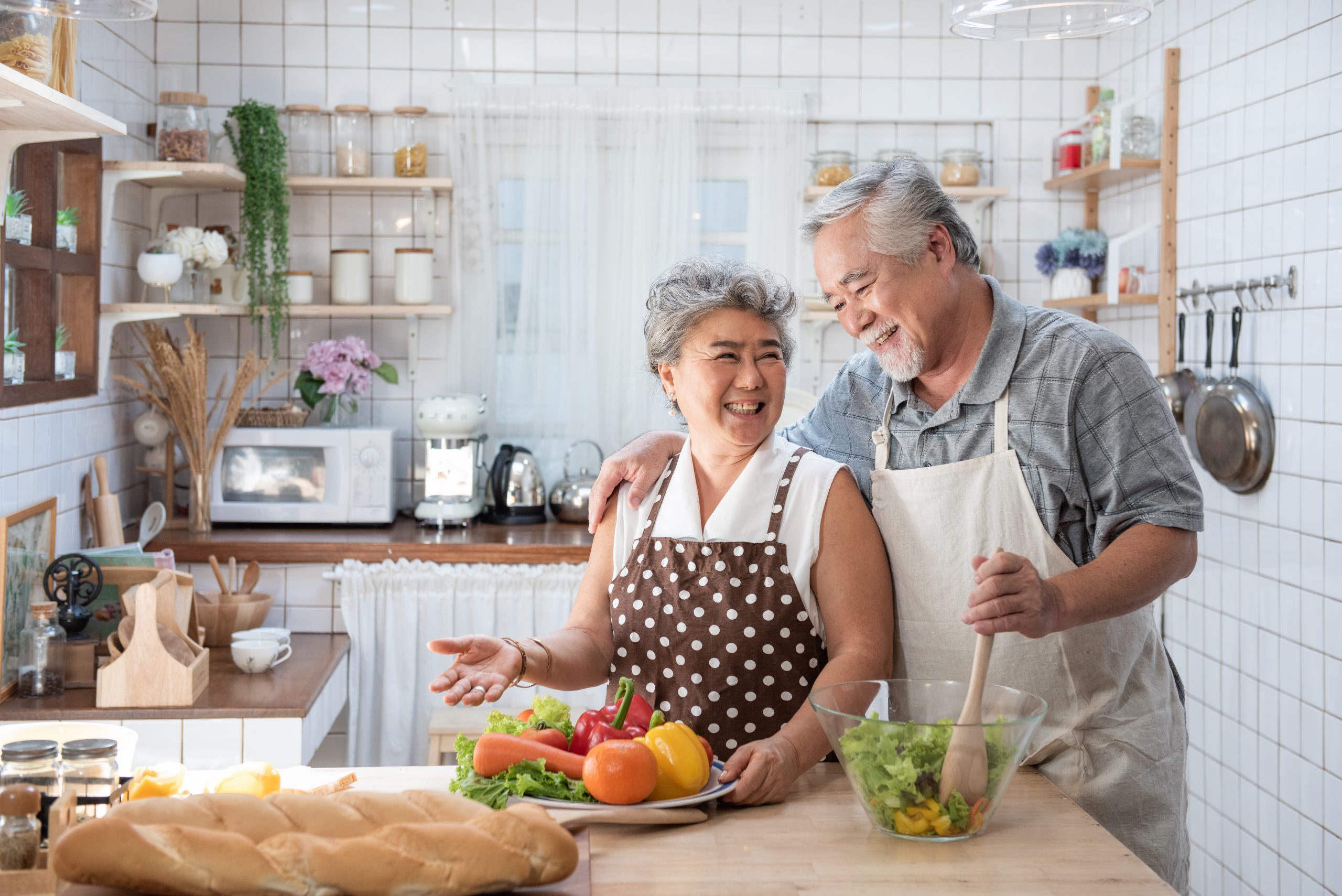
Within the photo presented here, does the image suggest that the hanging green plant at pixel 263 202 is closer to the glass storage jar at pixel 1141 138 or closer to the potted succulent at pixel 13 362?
the potted succulent at pixel 13 362

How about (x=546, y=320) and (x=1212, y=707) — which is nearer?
(x=1212, y=707)

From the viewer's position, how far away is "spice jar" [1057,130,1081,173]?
3.77 meters

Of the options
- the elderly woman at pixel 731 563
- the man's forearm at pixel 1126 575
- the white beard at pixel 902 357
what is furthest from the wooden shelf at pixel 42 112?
the man's forearm at pixel 1126 575

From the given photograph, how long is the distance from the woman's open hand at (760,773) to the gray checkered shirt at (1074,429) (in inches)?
20.4

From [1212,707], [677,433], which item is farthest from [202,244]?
[1212,707]

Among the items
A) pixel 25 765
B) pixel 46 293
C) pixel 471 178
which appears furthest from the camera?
pixel 471 178

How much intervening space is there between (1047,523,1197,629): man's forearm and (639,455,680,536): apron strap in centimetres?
57

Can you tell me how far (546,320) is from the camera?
3.90 m

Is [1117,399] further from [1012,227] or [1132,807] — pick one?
[1012,227]

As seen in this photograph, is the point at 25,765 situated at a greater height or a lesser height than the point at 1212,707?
greater

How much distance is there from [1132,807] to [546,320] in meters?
2.69

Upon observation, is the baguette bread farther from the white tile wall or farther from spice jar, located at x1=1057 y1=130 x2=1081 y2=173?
spice jar, located at x1=1057 y1=130 x2=1081 y2=173

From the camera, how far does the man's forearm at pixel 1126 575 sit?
4.70ft

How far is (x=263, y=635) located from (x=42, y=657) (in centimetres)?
53
